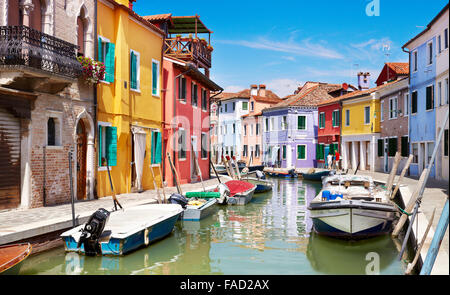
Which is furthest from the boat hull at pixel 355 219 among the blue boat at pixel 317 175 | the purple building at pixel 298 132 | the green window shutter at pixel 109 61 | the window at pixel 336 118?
the purple building at pixel 298 132

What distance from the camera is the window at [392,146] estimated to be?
2788 cm

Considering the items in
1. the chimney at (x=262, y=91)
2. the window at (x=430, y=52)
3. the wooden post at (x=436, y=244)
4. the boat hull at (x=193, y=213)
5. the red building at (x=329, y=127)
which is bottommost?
the boat hull at (x=193, y=213)

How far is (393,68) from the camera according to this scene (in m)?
31.1

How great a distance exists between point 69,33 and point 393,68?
2470cm

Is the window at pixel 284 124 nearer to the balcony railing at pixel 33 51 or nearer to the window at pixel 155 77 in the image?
the window at pixel 155 77

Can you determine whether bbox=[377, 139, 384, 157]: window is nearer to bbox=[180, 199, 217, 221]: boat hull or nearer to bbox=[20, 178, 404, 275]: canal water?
bbox=[20, 178, 404, 275]: canal water

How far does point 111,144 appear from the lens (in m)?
14.5

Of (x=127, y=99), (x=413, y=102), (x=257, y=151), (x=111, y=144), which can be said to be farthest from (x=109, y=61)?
(x=257, y=151)

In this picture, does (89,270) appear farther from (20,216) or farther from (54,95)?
(54,95)

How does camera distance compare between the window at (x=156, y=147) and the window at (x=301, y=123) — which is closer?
the window at (x=156, y=147)

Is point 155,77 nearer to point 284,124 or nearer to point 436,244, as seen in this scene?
point 436,244

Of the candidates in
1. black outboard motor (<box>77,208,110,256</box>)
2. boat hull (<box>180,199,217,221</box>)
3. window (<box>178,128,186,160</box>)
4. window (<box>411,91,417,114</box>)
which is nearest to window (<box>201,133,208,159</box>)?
window (<box>178,128,186,160</box>)

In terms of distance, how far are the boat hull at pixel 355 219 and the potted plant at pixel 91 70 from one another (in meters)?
7.48

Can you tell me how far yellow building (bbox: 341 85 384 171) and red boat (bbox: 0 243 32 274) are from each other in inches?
1037
